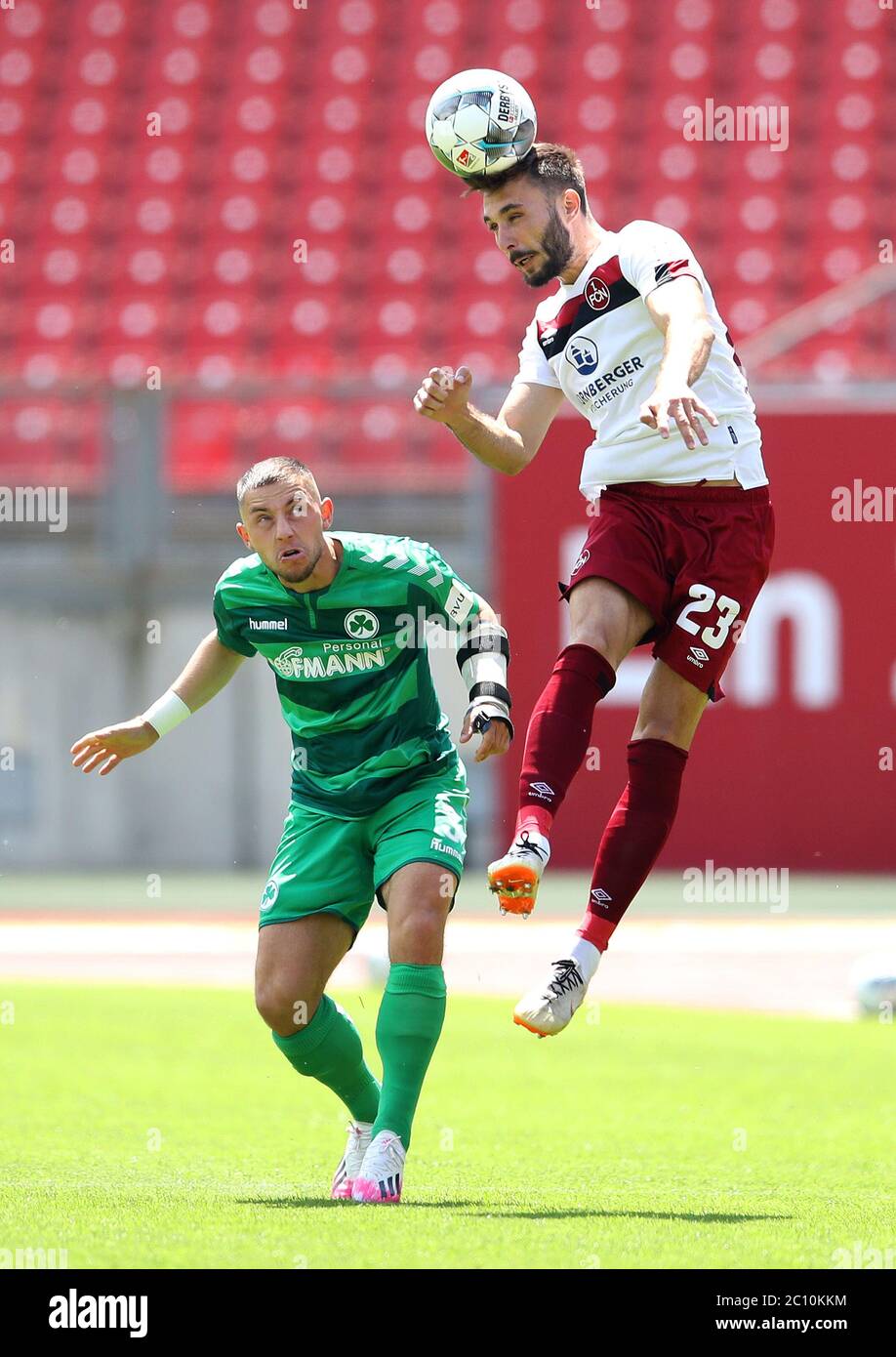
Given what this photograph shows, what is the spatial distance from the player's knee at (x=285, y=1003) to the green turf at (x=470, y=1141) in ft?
1.49

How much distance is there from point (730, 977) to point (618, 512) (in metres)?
6.61

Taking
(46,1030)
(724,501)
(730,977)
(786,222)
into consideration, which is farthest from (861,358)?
(724,501)

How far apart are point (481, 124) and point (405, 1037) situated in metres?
2.51

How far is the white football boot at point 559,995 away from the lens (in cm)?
546

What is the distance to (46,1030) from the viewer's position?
392 inches

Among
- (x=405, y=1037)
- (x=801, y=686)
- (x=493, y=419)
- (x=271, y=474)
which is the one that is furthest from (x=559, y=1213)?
(x=801, y=686)

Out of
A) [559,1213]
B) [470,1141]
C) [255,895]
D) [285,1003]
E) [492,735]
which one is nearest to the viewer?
[559,1213]

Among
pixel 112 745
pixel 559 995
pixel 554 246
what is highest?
pixel 554 246

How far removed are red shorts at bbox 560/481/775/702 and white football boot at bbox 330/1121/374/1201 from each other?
1.58 metres

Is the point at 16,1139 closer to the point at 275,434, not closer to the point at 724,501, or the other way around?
the point at 724,501

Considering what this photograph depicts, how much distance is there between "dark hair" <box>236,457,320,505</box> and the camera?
569cm

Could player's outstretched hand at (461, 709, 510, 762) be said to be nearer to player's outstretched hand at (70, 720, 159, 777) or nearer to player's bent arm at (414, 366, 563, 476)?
player's bent arm at (414, 366, 563, 476)

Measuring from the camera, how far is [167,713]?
241 inches

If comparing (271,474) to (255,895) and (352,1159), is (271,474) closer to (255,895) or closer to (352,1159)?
(352,1159)
